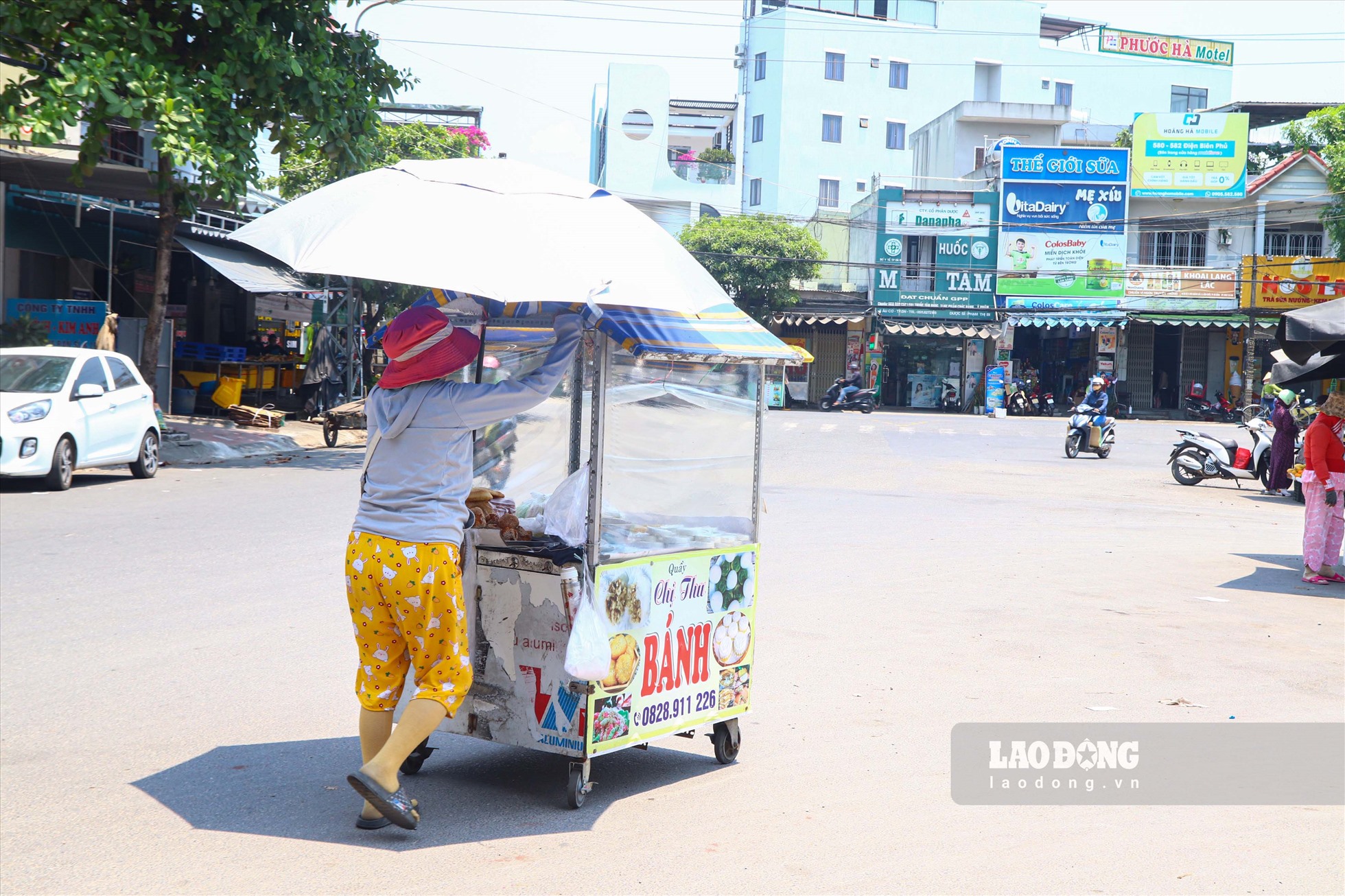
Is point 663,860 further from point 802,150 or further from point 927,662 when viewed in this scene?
point 802,150

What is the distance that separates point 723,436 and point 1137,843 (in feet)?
7.34

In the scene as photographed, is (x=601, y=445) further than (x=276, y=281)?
No

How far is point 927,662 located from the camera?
6.62 meters

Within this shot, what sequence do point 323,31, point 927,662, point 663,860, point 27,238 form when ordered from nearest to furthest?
point 663,860, point 927,662, point 323,31, point 27,238

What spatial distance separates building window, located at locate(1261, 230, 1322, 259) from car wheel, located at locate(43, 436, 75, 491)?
40.3m

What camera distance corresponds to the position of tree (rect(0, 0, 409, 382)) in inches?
543

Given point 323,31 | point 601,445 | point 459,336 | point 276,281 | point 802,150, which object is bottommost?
point 601,445

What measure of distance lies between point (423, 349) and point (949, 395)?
132 ft

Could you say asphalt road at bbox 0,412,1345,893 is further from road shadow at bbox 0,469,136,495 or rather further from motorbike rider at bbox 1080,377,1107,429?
motorbike rider at bbox 1080,377,1107,429

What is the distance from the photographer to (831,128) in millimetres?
58688

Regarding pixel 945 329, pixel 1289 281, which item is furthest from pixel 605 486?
pixel 1289 281

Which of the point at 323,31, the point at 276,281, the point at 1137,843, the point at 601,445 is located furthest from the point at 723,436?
the point at 276,281

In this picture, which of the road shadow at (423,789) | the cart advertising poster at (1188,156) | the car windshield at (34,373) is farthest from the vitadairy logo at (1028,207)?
the road shadow at (423,789)

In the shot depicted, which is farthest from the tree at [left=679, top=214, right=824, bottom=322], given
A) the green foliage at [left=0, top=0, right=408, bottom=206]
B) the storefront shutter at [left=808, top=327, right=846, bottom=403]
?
the green foliage at [left=0, top=0, right=408, bottom=206]
